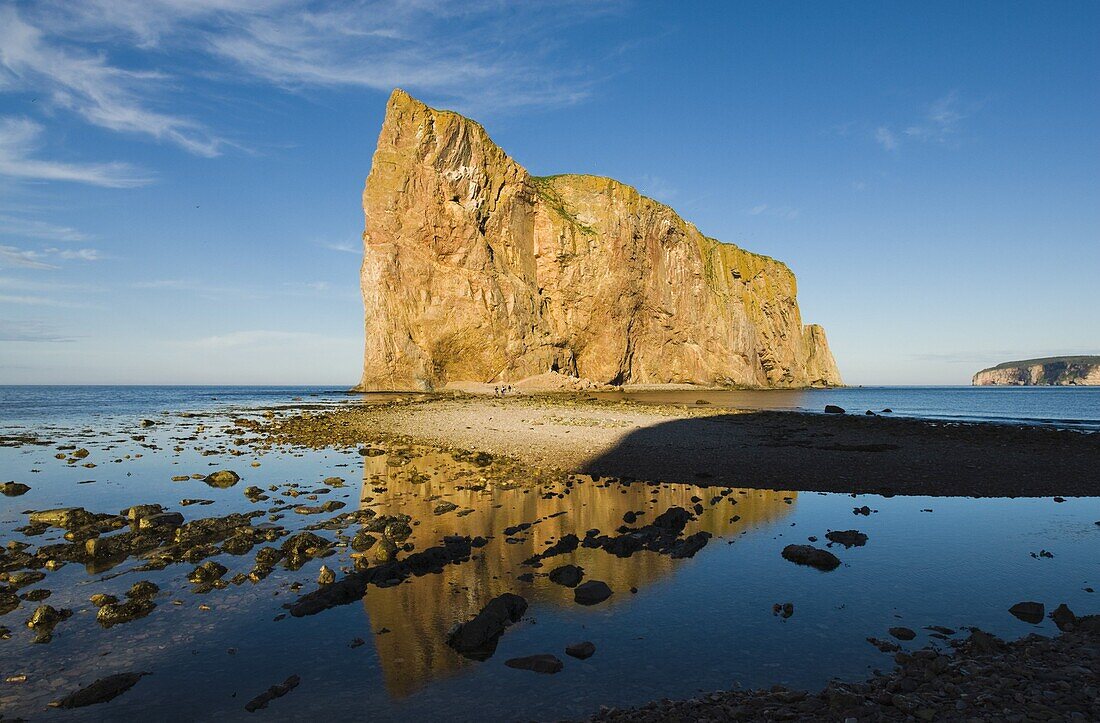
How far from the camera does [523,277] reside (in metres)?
80.4

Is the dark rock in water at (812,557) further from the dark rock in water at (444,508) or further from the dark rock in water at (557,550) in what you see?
the dark rock in water at (444,508)

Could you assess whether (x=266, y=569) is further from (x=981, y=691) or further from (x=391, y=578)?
(x=981, y=691)

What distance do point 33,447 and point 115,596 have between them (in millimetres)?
24111

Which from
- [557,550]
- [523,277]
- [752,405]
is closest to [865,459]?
[557,550]

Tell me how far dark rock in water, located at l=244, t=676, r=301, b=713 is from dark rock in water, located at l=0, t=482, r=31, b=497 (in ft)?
48.4

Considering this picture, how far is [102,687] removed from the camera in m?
5.41

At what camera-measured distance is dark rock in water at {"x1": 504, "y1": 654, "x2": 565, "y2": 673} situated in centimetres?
579

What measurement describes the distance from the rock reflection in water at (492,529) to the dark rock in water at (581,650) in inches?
43.3

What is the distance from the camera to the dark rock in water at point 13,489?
1466cm

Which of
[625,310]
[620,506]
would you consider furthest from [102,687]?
[625,310]

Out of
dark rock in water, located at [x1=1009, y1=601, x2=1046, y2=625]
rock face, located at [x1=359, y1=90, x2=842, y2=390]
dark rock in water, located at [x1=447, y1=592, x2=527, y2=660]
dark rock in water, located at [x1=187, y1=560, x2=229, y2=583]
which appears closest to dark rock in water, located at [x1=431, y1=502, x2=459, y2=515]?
dark rock in water, located at [x1=187, y1=560, x2=229, y2=583]

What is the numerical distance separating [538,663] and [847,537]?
7616 mm

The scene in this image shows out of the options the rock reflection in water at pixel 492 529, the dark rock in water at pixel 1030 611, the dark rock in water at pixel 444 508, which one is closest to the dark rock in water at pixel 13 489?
the rock reflection in water at pixel 492 529

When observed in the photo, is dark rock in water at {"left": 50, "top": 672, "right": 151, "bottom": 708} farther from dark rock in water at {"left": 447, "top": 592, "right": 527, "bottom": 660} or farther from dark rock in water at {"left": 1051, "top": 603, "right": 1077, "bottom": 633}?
dark rock in water at {"left": 1051, "top": 603, "right": 1077, "bottom": 633}
